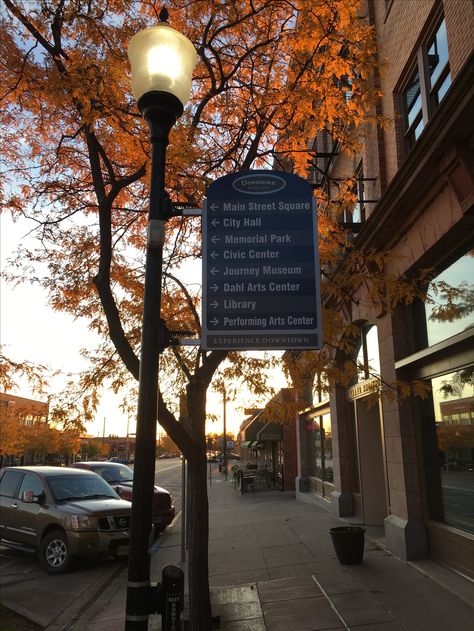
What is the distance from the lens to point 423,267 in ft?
28.2

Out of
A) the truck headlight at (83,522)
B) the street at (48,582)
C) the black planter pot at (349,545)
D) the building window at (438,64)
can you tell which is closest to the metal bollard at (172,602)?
the street at (48,582)

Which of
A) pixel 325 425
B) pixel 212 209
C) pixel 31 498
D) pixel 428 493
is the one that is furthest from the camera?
pixel 325 425

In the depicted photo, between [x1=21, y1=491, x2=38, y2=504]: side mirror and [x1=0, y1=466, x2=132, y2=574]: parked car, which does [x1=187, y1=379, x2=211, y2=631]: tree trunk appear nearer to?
[x1=0, y1=466, x2=132, y2=574]: parked car

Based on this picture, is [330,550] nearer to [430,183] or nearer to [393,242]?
[393,242]

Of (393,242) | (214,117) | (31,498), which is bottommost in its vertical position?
(31,498)

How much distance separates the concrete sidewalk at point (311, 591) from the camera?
5.86 meters

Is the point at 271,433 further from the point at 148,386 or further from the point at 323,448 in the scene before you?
the point at 148,386

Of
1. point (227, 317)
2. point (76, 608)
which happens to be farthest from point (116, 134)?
point (76, 608)

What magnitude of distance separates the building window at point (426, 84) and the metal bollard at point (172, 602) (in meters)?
7.36

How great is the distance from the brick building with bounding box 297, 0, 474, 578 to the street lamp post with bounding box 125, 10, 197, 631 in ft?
11.2

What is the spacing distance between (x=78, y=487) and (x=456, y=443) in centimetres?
763

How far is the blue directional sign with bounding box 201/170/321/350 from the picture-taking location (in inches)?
155

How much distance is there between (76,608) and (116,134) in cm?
653

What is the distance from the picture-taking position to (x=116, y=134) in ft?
22.2
